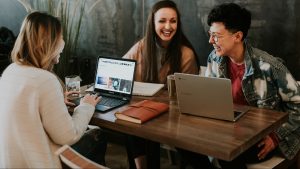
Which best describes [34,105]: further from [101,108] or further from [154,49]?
[154,49]

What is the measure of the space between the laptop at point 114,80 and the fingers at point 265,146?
29.4 inches

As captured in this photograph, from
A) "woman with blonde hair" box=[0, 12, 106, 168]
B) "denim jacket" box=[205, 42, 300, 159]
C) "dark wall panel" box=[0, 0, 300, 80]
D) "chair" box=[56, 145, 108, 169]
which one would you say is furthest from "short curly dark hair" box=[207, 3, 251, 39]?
"chair" box=[56, 145, 108, 169]

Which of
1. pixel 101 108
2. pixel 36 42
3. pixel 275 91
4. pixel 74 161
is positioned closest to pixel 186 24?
pixel 275 91

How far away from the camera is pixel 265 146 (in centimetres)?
205

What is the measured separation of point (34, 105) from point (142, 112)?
0.51 m

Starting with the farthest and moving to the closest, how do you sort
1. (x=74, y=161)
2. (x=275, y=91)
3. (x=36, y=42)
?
(x=275, y=91) → (x=36, y=42) → (x=74, y=161)

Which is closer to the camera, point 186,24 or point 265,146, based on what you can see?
point 265,146

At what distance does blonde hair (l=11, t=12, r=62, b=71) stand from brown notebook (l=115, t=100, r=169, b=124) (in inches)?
16.9

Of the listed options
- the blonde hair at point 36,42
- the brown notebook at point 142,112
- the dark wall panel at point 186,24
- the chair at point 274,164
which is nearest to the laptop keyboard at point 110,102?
the brown notebook at point 142,112

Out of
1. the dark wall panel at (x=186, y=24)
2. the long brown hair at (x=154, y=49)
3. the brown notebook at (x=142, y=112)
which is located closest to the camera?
the brown notebook at (x=142, y=112)

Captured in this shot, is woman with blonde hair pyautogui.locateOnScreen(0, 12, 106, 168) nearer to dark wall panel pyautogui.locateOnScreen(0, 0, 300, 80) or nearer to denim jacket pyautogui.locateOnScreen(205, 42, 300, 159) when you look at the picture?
denim jacket pyautogui.locateOnScreen(205, 42, 300, 159)

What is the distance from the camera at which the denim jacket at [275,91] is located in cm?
210

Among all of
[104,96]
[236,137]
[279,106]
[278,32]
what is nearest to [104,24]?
[104,96]

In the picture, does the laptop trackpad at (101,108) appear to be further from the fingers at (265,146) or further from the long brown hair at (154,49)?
the fingers at (265,146)
